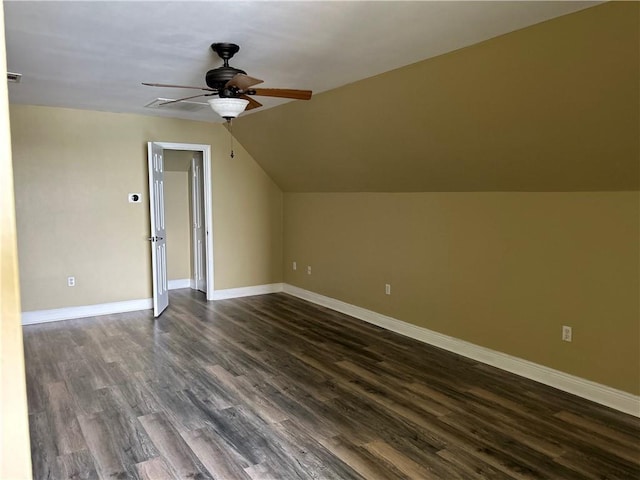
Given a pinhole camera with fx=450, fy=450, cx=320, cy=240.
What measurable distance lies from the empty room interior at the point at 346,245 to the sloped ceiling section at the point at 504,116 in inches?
0.7

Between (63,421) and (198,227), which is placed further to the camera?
(198,227)

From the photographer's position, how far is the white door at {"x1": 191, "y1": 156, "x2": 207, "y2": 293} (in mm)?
6668

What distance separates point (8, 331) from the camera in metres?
1.01

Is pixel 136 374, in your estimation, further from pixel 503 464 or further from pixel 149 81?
pixel 503 464

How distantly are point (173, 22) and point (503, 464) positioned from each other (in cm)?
310

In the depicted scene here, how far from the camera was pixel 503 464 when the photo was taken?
8.25 feet

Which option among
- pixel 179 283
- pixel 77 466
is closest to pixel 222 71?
pixel 77 466

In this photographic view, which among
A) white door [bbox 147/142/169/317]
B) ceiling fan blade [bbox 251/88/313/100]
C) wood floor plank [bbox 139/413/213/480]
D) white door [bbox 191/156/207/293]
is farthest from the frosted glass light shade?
white door [bbox 191/156/207/293]

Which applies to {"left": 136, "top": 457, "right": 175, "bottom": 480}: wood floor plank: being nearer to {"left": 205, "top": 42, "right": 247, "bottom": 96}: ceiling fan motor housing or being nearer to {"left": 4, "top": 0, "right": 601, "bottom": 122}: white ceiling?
{"left": 205, "top": 42, "right": 247, "bottom": 96}: ceiling fan motor housing

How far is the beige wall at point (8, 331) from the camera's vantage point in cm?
99

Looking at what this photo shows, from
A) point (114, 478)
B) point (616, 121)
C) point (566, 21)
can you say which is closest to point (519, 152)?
point (616, 121)

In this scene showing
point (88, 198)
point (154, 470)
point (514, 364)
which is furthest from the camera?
point (88, 198)

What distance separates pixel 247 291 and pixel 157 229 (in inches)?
66.9

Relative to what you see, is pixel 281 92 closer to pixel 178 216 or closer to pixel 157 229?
pixel 157 229
